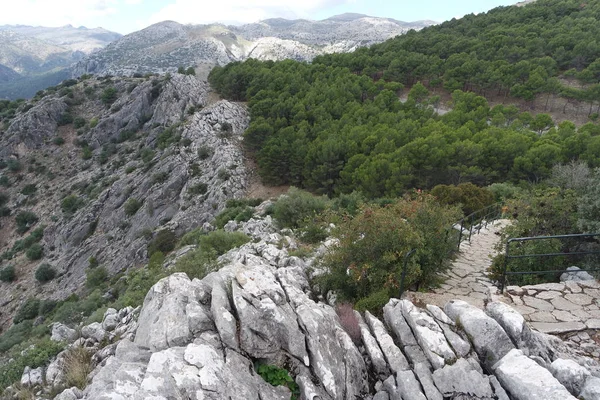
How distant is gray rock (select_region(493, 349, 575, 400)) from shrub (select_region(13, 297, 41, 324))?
3365 centimetres

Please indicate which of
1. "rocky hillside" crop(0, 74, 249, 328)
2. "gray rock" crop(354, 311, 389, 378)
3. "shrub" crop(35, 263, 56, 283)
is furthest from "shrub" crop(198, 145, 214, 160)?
"gray rock" crop(354, 311, 389, 378)

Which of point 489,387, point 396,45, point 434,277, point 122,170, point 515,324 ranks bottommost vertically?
point 122,170

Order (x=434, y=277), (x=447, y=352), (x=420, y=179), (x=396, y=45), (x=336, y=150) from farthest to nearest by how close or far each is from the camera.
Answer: (x=396, y=45)
(x=336, y=150)
(x=420, y=179)
(x=434, y=277)
(x=447, y=352)

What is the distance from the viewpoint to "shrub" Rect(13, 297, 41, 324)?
1086 inches

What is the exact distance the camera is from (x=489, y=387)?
4.90m

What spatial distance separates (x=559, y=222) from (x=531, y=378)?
6656 mm

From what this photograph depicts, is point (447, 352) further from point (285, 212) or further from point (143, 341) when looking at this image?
point (285, 212)

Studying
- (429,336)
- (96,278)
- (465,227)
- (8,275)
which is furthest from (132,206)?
(429,336)

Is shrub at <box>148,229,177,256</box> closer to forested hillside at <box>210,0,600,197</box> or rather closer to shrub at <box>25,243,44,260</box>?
forested hillside at <box>210,0,600,197</box>

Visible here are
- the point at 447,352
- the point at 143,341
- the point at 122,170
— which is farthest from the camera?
the point at 122,170

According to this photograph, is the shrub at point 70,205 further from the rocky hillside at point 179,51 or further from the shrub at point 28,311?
the rocky hillside at point 179,51

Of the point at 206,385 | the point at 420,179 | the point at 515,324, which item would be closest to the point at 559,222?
the point at 515,324

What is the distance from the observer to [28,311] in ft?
92.6

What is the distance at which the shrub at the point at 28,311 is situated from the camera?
2760 centimetres
